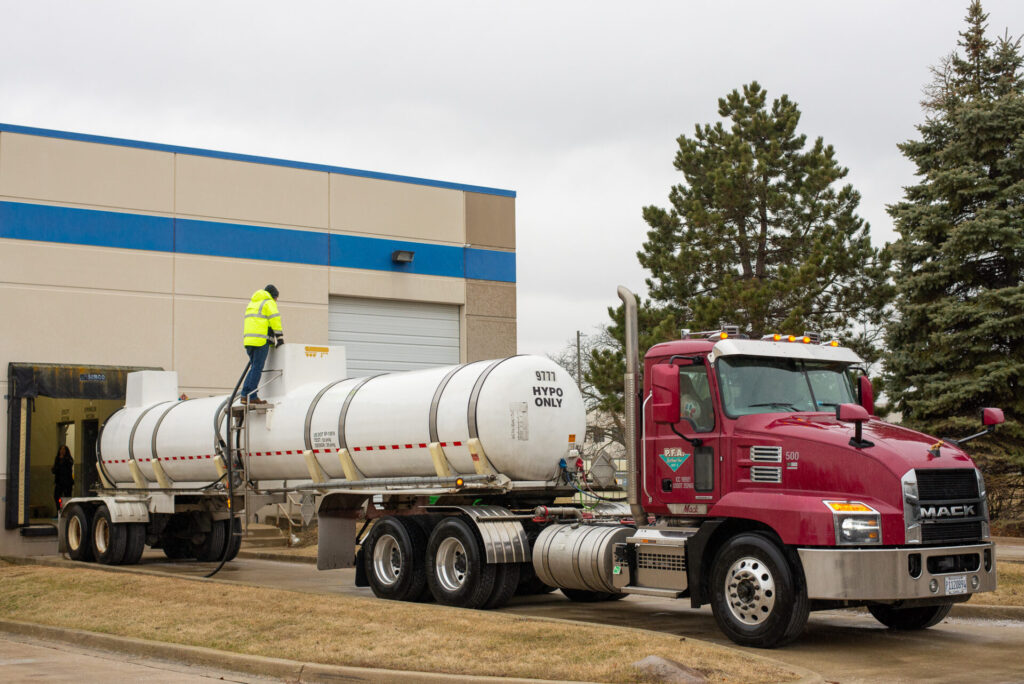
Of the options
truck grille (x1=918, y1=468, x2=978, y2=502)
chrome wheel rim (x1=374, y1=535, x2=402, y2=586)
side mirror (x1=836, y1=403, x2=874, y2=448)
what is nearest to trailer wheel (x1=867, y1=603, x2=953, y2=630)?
truck grille (x1=918, y1=468, x2=978, y2=502)

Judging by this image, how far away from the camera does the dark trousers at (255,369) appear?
59.2 ft

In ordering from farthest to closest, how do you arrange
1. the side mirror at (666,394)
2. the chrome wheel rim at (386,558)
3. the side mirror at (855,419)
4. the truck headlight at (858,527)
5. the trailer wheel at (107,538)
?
1. the trailer wheel at (107,538)
2. the chrome wheel rim at (386,558)
3. the side mirror at (666,394)
4. the side mirror at (855,419)
5. the truck headlight at (858,527)

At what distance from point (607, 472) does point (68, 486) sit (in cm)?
1566

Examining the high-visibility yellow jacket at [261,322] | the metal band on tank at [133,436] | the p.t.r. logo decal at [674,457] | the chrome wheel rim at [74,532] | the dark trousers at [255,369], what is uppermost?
the high-visibility yellow jacket at [261,322]

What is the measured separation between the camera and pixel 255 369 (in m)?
18.1

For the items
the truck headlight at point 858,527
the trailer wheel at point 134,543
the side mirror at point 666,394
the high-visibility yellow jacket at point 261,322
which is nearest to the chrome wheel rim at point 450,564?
the side mirror at point 666,394

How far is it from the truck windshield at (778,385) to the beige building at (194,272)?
15.9 meters

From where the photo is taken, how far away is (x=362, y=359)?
29156 millimetres

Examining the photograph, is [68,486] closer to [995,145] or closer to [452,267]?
[452,267]

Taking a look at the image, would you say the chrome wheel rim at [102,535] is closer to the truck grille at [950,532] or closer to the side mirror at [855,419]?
the side mirror at [855,419]

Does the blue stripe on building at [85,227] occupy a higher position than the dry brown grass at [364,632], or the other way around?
the blue stripe on building at [85,227]

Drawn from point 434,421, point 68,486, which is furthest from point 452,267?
point 434,421

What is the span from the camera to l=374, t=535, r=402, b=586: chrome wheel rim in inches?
599

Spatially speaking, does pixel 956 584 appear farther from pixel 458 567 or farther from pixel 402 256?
pixel 402 256
